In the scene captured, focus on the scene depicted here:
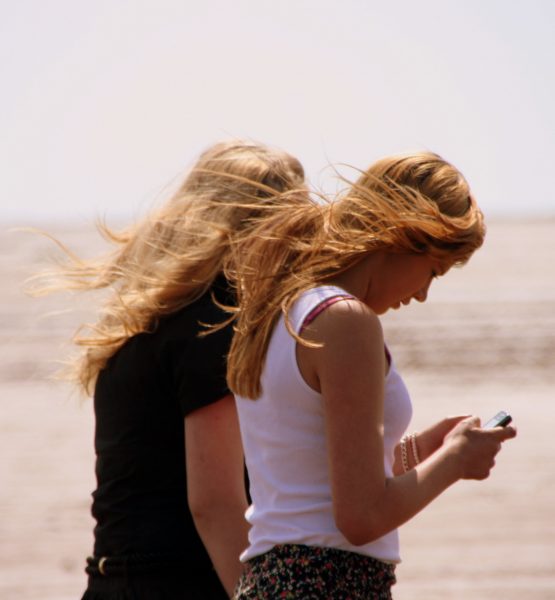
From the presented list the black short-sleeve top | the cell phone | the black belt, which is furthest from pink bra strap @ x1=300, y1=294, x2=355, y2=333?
the black belt

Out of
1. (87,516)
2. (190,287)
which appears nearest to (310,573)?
(190,287)

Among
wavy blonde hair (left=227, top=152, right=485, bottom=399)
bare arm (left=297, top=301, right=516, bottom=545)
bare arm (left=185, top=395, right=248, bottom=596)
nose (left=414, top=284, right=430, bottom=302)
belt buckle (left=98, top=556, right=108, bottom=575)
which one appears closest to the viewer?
bare arm (left=297, top=301, right=516, bottom=545)

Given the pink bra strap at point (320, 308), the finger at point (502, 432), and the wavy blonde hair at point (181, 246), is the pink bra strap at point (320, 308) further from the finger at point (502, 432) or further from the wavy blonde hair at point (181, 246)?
the wavy blonde hair at point (181, 246)

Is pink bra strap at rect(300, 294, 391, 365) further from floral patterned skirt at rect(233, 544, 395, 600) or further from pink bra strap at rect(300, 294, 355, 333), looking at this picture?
floral patterned skirt at rect(233, 544, 395, 600)

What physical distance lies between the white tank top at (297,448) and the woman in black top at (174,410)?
289mm

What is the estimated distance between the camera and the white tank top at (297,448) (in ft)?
6.26

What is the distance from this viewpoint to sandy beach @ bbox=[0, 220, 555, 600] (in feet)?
19.5

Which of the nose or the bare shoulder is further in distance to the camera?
the nose

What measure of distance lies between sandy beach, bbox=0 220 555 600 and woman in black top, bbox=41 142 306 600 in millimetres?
512

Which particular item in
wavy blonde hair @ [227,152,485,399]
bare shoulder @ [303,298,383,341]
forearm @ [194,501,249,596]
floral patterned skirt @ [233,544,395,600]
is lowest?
forearm @ [194,501,249,596]

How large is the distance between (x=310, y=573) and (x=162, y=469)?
56 centimetres

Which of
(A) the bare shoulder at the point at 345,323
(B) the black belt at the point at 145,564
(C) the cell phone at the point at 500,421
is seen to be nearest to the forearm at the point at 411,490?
(C) the cell phone at the point at 500,421

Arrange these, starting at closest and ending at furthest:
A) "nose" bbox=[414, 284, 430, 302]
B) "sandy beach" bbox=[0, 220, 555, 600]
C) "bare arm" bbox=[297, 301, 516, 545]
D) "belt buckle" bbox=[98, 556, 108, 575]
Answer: "bare arm" bbox=[297, 301, 516, 545], "nose" bbox=[414, 284, 430, 302], "belt buckle" bbox=[98, 556, 108, 575], "sandy beach" bbox=[0, 220, 555, 600]

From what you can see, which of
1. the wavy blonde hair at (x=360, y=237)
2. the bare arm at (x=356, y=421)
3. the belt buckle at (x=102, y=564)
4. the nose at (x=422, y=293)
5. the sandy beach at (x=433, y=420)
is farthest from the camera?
the sandy beach at (x=433, y=420)
